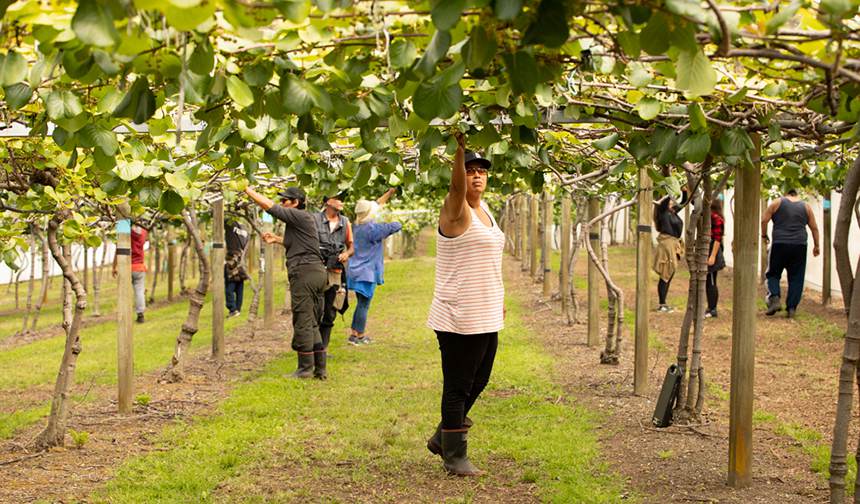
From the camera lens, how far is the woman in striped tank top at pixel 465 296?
509cm

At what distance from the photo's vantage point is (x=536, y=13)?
228 cm

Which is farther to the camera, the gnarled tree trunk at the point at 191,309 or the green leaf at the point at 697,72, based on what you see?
the gnarled tree trunk at the point at 191,309

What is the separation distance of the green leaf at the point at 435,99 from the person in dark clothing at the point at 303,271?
5.75m

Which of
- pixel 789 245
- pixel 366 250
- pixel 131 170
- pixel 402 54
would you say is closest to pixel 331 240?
pixel 366 250

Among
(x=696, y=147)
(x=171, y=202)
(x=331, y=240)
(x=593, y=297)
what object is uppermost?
(x=696, y=147)

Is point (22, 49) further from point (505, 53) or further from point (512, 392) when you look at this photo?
point (512, 392)

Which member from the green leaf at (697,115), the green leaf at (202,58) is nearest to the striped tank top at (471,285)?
the green leaf at (697,115)

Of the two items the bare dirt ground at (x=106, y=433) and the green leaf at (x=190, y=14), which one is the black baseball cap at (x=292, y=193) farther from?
the green leaf at (x=190, y=14)

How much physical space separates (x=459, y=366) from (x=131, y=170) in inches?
77.5

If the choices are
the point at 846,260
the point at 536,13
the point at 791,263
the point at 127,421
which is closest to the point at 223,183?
the point at 127,421

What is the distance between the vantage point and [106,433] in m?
6.60

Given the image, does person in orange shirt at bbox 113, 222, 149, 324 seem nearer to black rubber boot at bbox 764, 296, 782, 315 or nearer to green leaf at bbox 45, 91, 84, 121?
black rubber boot at bbox 764, 296, 782, 315

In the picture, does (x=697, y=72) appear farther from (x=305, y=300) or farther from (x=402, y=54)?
(x=305, y=300)

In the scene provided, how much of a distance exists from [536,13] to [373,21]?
0.43 m
